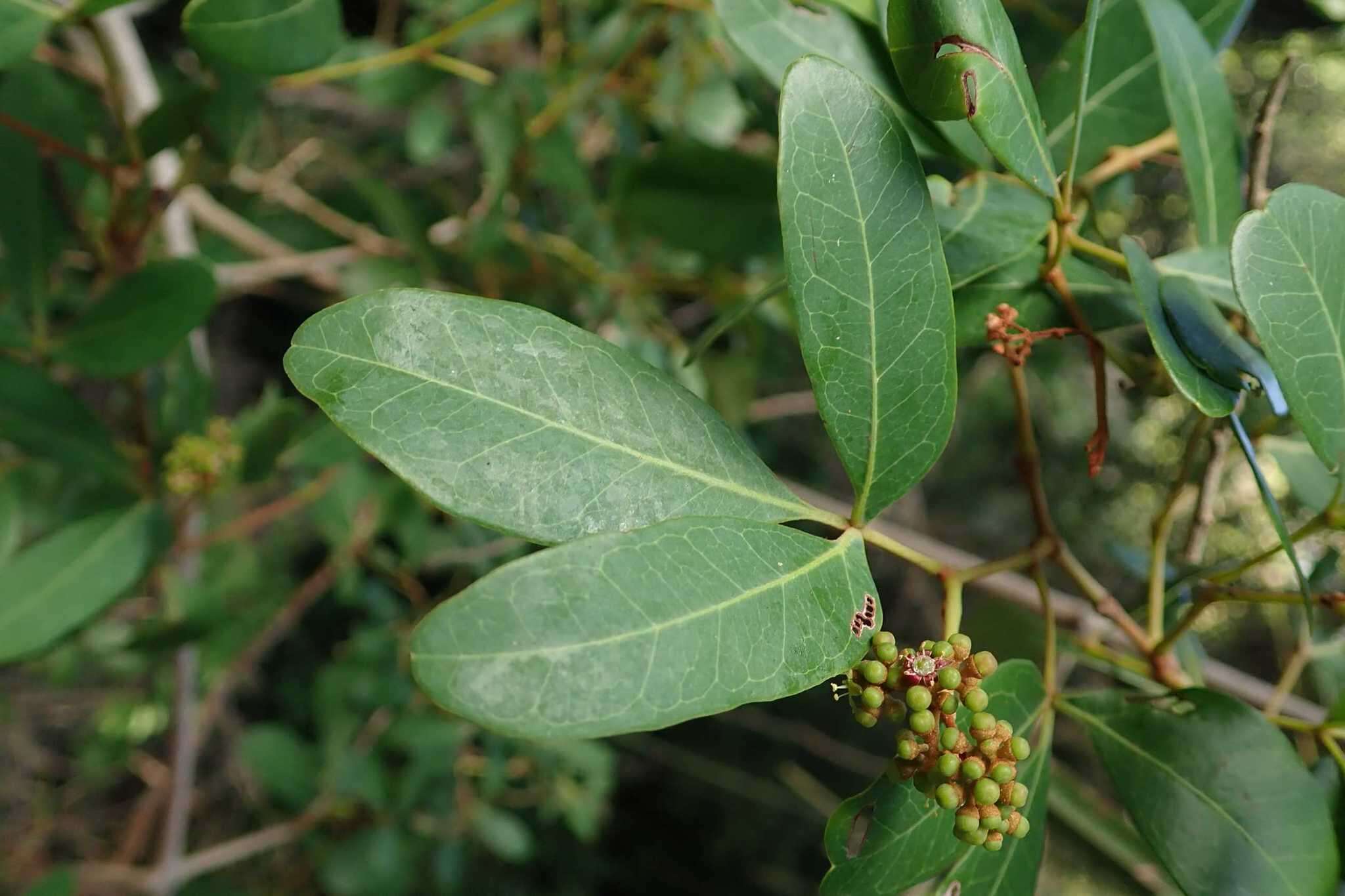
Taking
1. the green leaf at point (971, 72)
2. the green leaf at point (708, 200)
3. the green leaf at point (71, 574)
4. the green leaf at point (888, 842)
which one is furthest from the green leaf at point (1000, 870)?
the green leaf at point (71, 574)

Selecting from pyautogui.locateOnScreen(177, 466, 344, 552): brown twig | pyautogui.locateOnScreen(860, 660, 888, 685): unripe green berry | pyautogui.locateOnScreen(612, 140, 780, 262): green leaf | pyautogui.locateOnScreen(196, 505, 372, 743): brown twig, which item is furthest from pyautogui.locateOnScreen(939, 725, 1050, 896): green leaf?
pyautogui.locateOnScreen(196, 505, 372, 743): brown twig

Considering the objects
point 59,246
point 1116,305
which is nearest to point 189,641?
point 59,246

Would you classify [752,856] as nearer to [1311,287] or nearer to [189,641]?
[189,641]

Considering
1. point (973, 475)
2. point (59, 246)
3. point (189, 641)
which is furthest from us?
→ point (973, 475)

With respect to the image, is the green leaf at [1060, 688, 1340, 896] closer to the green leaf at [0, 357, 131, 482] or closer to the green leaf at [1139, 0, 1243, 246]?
the green leaf at [1139, 0, 1243, 246]

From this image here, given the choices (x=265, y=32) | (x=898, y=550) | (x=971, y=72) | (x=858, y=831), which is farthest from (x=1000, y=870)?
(x=265, y=32)
